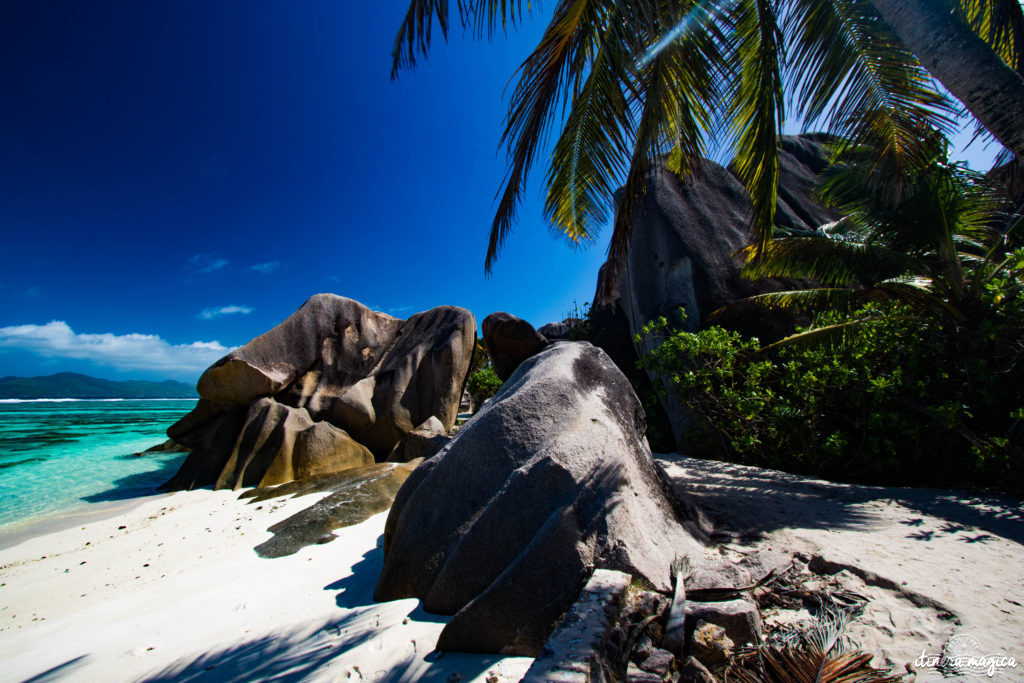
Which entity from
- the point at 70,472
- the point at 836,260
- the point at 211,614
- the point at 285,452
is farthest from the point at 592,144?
the point at 70,472

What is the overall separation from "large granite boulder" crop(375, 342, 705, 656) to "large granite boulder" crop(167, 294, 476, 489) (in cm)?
559

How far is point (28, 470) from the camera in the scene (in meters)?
9.98

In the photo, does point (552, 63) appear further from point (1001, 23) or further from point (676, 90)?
point (1001, 23)

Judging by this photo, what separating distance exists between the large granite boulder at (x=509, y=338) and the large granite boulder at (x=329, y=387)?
751 mm

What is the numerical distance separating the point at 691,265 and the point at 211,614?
9076 millimetres

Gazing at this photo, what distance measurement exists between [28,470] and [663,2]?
16.2m

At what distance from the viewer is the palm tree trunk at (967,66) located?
2.61 metres

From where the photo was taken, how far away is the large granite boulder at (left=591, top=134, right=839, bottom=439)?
818cm

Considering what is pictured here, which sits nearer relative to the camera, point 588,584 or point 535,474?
point 588,584

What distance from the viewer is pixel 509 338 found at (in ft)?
32.0

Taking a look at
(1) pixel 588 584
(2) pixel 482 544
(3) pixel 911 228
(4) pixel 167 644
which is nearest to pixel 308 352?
(4) pixel 167 644

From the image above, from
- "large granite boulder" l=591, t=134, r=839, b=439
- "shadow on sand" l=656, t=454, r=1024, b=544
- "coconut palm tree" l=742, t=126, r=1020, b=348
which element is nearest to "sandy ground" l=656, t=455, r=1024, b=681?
"shadow on sand" l=656, t=454, r=1024, b=544

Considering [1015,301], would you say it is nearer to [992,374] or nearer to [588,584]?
[992,374]

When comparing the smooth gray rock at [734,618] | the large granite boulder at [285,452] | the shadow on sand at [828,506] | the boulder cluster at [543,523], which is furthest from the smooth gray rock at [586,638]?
the large granite boulder at [285,452]
